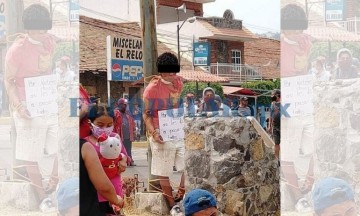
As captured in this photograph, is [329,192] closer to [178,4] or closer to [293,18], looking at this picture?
[293,18]

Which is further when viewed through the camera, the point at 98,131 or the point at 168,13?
the point at 168,13

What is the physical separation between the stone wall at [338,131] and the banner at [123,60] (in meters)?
4.81

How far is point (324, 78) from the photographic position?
1774 mm

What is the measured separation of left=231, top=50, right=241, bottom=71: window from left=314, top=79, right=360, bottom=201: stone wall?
968 cm

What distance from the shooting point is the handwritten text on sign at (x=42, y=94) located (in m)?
1.85

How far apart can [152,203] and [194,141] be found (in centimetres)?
84

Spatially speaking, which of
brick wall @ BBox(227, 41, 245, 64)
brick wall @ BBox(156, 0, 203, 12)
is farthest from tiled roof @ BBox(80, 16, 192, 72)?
brick wall @ BBox(227, 41, 245, 64)

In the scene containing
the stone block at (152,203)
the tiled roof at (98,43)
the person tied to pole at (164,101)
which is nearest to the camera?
the person tied to pole at (164,101)

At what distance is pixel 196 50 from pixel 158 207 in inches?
230

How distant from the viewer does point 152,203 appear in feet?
14.5

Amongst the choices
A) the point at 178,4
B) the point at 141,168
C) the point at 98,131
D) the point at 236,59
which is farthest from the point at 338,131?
the point at 236,59

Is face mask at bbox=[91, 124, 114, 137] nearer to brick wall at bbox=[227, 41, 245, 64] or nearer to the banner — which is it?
the banner

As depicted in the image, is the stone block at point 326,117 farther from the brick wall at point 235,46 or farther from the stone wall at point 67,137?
the brick wall at point 235,46

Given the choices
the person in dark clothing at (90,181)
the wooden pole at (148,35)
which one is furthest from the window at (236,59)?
the person in dark clothing at (90,181)
